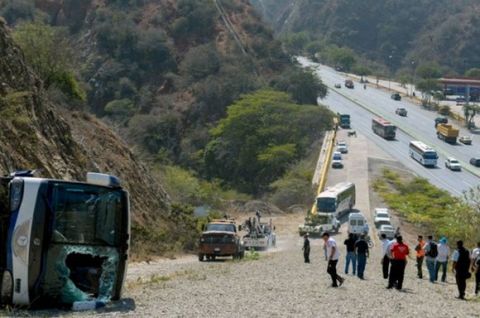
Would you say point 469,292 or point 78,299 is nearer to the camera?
point 78,299

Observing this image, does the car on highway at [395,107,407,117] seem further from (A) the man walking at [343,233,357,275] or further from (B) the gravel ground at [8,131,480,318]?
(A) the man walking at [343,233,357,275]

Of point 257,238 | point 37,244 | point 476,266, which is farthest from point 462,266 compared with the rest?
point 257,238

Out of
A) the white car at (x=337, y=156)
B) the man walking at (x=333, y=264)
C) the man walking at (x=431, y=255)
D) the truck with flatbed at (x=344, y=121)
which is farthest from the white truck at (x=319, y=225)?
the truck with flatbed at (x=344, y=121)

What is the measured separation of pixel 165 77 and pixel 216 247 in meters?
75.1

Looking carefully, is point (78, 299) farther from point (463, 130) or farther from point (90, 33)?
point (463, 130)

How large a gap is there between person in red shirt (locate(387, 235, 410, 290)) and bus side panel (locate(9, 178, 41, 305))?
9395 mm

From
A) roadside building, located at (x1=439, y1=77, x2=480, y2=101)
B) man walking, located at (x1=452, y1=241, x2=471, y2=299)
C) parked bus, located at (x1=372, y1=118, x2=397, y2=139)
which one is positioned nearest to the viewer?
man walking, located at (x1=452, y1=241, x2=471, y2=299)

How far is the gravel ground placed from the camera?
1606 centimetres

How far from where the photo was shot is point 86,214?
52.6 ft

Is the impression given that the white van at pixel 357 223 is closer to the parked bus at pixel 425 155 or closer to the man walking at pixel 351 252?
the man walking at pixel 351 252

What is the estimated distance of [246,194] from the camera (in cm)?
8538

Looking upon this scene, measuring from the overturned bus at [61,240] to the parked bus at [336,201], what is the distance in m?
44.6

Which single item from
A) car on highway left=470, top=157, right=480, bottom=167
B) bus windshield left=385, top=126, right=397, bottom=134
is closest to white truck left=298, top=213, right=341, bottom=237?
car on highway left=470, top=157, right=480, bottom=167

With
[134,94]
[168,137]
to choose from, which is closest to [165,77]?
[134,94]
